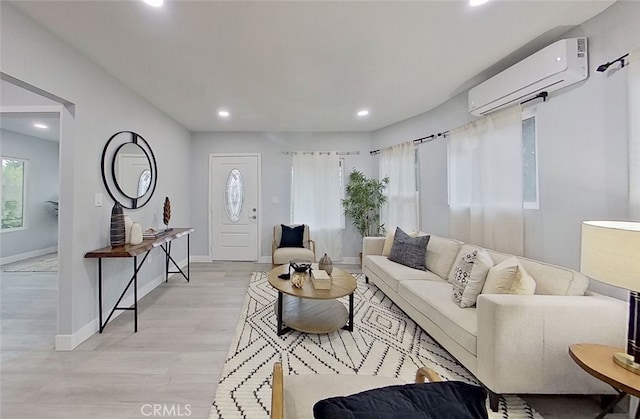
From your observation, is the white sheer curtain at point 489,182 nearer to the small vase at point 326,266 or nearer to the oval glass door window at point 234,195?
the small vase at point 326,266

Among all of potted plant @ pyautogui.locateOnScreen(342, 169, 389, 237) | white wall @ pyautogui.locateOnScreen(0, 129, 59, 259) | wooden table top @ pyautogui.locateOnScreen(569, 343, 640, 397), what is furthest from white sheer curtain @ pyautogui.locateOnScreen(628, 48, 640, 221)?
white wall @ pyautogui.locateOnScreen(0, 129, 59, 259)

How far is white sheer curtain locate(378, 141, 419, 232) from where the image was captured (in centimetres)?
420

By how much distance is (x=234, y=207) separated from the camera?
5.23 meters

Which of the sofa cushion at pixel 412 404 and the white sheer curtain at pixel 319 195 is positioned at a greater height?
the white sheer curtain at pixel 319 195

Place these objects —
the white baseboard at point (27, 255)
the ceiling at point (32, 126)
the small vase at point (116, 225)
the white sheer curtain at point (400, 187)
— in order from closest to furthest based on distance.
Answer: the small vase at point (116, 225)
the white sheer curtain at point (400, 187)
the ceiling at point (32, 126)
the white baseboard at point (27, 255)

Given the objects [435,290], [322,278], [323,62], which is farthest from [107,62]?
[435,290]

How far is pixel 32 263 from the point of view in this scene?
16.9 ft

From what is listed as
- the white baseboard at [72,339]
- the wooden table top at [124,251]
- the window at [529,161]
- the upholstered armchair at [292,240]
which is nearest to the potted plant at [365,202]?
the upholstered armchair at [292,240]

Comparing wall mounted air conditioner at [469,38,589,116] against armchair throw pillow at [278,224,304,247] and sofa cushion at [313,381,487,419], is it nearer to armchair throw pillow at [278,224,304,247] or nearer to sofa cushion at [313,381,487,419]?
sofa cushion at [313,381,487,419]

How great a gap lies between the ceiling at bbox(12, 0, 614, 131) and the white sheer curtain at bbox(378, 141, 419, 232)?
39.8 inches

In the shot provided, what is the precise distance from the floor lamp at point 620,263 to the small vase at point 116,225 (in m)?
3.59

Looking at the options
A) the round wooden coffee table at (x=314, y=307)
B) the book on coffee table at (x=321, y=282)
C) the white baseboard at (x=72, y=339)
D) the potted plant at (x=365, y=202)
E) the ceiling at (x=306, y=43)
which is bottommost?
the white baseboard at (x=72, y=339)

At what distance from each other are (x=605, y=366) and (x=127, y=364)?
2950mm

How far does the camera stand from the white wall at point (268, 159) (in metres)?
5.18
